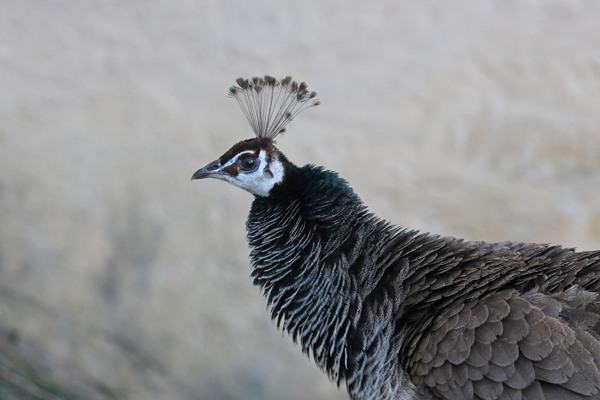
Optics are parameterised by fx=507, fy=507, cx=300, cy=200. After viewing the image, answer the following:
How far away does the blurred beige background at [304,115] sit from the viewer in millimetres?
2625

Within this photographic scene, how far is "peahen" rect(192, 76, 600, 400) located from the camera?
1187 millimetres

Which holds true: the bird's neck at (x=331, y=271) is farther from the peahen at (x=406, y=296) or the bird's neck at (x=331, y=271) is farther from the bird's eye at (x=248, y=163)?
the bird's eye at (x=248, y=163)

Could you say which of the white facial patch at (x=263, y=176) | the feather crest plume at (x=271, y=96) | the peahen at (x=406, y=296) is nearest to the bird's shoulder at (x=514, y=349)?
the peahen at (x=406, y=296)

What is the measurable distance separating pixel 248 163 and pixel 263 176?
63 mm

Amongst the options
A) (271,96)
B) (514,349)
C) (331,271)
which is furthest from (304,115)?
(514,349)

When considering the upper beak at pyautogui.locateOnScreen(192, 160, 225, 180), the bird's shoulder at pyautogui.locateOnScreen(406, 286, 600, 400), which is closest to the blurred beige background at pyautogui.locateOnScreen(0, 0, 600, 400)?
the upper beak at pyautogui.locateOnScreen(192, 160, 225, 180)

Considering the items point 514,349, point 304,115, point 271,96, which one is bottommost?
point 514,349

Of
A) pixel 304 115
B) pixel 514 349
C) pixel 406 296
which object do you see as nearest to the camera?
pixel 514 349

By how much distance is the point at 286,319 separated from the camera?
1.53 m

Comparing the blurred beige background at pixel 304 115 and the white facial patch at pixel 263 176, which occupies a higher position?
the blurred beige background at pixel 304 115

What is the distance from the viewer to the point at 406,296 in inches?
55.0

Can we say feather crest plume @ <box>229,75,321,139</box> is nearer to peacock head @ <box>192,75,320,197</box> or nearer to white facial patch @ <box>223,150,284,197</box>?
peacock head @ <box>192,75,320,197</box>

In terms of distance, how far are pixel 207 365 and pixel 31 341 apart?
0.81m

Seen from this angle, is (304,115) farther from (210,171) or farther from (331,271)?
(331,271)
